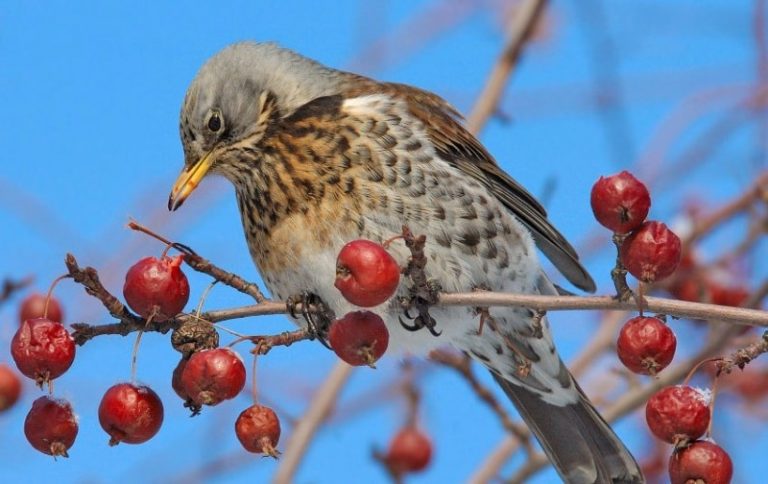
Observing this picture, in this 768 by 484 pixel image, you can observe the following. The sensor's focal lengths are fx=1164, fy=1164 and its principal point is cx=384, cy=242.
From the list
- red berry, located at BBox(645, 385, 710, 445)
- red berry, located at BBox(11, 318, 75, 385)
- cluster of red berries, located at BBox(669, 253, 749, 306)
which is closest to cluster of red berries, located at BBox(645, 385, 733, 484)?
red berry, located at BBox(645, 385, 710, 445)

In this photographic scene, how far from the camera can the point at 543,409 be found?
3.99m

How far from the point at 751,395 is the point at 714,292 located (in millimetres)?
624

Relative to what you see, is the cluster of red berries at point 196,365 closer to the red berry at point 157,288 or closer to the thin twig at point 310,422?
the red berry at point 157,288

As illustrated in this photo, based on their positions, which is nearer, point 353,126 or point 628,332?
point 628,332

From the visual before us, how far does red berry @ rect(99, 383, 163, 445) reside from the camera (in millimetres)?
2469

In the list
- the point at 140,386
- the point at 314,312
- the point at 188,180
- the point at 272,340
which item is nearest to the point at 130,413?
the point at 140,386

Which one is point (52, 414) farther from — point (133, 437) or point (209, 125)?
point (209, 125)

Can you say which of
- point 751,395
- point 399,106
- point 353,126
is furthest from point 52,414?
point 751,395

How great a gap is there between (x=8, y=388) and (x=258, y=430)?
729 millimetres

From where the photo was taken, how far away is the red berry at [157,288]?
2.41 meters

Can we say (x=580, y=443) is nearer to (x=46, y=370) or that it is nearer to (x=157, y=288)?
(x=157, y=288)

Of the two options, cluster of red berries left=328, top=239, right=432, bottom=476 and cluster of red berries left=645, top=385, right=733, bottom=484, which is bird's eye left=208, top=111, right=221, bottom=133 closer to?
cluster of red berries left=328, top=239, right=432, bottom=476

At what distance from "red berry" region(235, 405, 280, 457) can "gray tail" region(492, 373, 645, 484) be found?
1.54 m

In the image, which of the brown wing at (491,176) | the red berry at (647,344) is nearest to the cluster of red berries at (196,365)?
the red berry at (647,344)
